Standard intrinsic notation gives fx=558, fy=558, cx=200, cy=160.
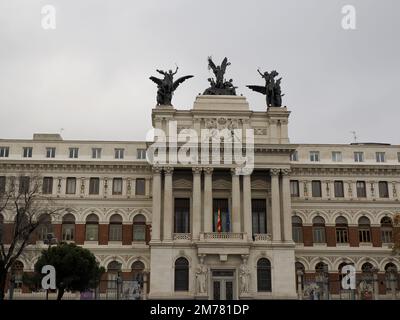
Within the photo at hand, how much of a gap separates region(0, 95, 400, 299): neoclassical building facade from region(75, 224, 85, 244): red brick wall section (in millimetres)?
98

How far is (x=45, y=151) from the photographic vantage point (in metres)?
56.6

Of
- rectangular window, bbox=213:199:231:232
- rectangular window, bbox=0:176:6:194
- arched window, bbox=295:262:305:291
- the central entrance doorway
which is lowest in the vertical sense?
the central entrance doorway

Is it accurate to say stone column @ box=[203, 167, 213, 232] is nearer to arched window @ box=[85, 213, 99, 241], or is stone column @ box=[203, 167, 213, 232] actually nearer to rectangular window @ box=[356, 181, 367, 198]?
arched window @ box=[85, 213, 99, 241]

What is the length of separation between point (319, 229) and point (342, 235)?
2334 millimetres

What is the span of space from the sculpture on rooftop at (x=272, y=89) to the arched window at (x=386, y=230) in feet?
52.5

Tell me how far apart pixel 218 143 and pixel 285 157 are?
638 centimetres

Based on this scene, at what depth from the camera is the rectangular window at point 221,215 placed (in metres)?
51.0

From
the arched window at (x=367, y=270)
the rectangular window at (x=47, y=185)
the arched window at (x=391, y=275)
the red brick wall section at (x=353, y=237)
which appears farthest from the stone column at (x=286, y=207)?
the rectangular window at (x=47, y=185)

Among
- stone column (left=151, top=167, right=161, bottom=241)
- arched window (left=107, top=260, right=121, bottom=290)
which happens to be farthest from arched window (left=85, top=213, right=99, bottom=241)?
stone column (left=151, top=167, right=161, bottom=241)

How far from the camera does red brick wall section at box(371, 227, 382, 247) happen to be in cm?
5534

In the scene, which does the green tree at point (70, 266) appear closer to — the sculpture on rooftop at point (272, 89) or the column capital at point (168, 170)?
the column capital at point (168, 170)

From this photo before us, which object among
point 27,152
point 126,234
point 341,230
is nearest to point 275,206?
point 341,230

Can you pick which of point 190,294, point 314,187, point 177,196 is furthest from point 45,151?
point 314,187
